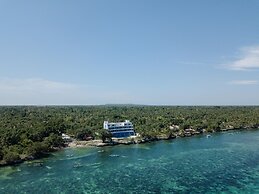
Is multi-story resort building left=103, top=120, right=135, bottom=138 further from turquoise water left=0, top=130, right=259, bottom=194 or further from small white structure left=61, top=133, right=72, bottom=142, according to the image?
turquoise water left=0, top=130, right=259, bottom=194

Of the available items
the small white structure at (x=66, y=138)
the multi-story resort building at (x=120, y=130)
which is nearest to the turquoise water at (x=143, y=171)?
the small white structure at (x=66, y=138)

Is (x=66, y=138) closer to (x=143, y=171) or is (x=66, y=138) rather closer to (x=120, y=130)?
(x=120, y=130)

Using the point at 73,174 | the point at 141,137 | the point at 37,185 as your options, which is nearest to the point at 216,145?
the point at 141,137

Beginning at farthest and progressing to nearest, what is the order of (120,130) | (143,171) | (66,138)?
(120,130)
(66,138)
(143,171)

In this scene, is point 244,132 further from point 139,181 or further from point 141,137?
point 139,181

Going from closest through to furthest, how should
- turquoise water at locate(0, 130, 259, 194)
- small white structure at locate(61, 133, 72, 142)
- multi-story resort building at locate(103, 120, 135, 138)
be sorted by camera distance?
turquoise water at locate(0, 130, 259, 194)
small white structure at locate(61, 133, 72, 142)
multi-story resort building at locate(103, 120, 135, 138)

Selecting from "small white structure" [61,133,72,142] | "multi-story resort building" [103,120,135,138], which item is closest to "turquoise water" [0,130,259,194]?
"small white structure" [61,133,72,142]

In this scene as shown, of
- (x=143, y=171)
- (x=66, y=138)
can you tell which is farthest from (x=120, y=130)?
(x=143, y=171)

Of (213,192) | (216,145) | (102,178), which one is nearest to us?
(213,192)
